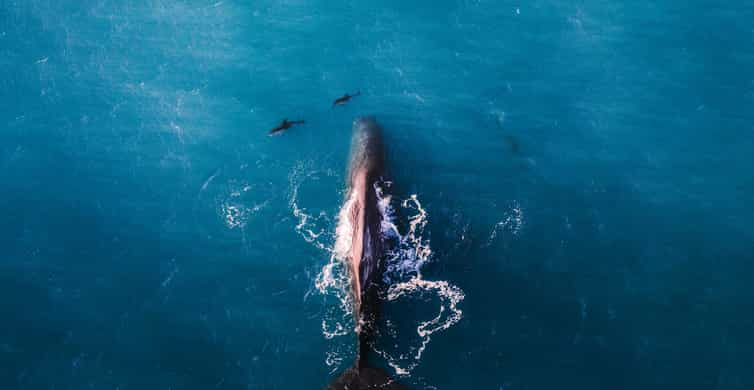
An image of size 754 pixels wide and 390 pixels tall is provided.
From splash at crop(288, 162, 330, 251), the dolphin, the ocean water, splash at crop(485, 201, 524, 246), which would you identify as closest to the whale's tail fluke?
the dolphin

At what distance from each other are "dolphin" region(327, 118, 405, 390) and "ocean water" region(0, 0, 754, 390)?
585 millimetres

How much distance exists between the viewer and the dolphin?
70.5 ft

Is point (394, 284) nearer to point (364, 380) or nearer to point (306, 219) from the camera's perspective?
point (364, 380)

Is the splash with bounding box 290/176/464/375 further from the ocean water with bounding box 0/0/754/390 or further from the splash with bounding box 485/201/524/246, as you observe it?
the splash with bounding box 485/201/524/246

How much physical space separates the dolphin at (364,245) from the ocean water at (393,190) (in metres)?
0.58

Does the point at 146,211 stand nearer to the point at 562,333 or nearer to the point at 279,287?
the point at 279,287

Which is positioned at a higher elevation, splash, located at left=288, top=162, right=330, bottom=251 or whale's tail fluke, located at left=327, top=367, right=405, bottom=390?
splash, located at left=288, top=162, right=330, bottom=251

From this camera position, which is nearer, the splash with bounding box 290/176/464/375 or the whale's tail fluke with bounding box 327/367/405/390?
the whale's tail fluke with bounding box 327/367/405/390

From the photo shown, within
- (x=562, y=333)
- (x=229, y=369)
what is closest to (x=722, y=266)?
(x=562, y=333)

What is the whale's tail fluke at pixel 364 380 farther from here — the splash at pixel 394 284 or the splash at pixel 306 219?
the splash at pixel 306 219

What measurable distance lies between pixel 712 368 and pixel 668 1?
1714cm

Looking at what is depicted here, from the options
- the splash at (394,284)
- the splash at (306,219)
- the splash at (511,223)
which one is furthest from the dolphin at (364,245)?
the splash at (511,223)

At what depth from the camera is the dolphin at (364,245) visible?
21.5 m

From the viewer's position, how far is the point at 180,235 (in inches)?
955
